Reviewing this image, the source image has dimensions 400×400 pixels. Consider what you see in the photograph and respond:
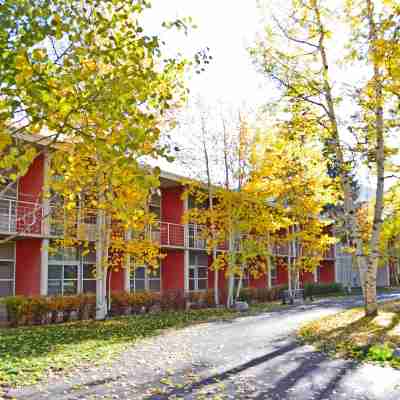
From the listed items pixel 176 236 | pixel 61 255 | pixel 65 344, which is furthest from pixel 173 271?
pixel 65 344

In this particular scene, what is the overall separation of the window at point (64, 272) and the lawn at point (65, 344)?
4.93 metres

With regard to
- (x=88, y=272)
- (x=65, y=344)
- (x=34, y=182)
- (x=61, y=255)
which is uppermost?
(x=34, y=182)

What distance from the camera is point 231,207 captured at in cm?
2073

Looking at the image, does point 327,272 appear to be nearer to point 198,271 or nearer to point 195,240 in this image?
point 198,271

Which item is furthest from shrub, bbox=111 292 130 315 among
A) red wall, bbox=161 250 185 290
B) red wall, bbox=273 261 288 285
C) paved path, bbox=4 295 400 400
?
red wall, bbox=273 261 288 285

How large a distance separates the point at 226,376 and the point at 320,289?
31.1 metres

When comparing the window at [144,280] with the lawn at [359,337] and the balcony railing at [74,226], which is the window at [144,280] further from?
the lawn at [359,337]

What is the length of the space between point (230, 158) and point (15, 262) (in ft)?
33.5

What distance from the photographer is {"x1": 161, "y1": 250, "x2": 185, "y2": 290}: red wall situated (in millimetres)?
26931

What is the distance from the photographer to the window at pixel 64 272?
20688mm

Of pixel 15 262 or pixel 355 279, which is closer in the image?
pixel 15 262

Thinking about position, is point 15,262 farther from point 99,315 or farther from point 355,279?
point 355,279

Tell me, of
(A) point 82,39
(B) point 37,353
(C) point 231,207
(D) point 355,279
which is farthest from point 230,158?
(D) point 355,279

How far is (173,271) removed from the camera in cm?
2733
